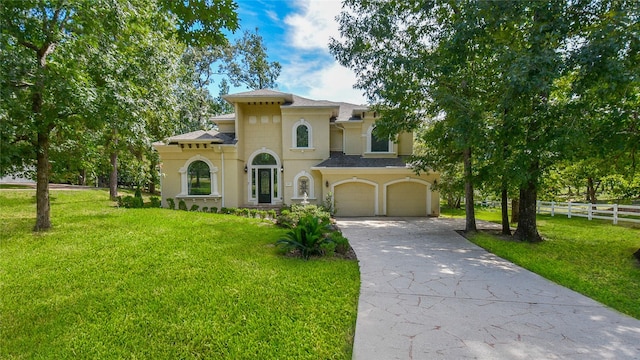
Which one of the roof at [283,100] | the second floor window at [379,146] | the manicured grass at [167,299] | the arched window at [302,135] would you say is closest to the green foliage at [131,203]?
the manicured grass at [167,299]

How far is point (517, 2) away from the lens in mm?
7219

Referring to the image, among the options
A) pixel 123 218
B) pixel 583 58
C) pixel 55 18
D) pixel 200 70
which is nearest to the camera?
pixel 583 58

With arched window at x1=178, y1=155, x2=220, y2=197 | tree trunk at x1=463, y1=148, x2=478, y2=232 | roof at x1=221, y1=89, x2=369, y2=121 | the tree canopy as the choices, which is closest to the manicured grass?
the tree canopy

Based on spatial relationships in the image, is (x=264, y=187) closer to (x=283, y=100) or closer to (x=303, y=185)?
(x=303, y=185)

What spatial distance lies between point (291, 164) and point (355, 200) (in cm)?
413

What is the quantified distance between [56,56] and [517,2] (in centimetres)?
1160

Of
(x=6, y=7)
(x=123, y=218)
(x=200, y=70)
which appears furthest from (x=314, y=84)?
(x=6, y=7)

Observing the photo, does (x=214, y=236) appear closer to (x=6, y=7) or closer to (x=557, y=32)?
(x=6, y=7)

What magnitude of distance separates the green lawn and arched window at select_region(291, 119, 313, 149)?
32.1 ft

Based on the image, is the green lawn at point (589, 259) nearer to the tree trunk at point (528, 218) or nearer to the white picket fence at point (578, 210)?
the tree trunk at point (528, 218)

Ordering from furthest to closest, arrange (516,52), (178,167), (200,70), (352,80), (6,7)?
(200,70) → (178,167) → (352,80) → (516,52) → (6,7)

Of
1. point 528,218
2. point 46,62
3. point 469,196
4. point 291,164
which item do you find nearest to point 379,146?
point 291,164

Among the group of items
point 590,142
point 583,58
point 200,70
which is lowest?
point 590,142

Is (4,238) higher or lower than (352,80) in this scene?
lower
